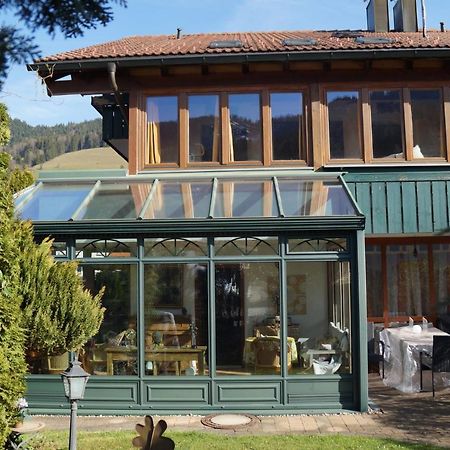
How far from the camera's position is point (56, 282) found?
787 cm

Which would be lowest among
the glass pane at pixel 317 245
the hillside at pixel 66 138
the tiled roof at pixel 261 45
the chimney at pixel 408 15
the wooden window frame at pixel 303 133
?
the glass pane at pixel 317 245

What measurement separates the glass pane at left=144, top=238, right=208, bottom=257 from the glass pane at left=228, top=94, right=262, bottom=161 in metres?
3.03

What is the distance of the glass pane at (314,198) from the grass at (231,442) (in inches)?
146

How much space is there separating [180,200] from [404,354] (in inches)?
207

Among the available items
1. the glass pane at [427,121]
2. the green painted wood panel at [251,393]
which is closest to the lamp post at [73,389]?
the green painted wood panel at [251,393]

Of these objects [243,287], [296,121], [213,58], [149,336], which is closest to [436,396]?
[243,287]

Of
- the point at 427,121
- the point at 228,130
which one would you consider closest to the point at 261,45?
the point at 228,130

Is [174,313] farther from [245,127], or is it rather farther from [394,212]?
[394,212]

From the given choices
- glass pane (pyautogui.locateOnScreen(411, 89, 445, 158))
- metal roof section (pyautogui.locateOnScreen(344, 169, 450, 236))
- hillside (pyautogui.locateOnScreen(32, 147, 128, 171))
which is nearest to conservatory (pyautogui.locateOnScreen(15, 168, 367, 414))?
metal roof section (pyautogui.locateOnScreen(344, 169, 450, 236))

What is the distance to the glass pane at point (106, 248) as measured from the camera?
10.3 meters

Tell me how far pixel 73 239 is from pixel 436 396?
7.17m

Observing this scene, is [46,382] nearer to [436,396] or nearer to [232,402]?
[232,402]

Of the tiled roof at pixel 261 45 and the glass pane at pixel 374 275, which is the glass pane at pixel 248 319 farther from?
the tiled roof at pixel 261 45

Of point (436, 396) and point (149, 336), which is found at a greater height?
point (149, 336)
